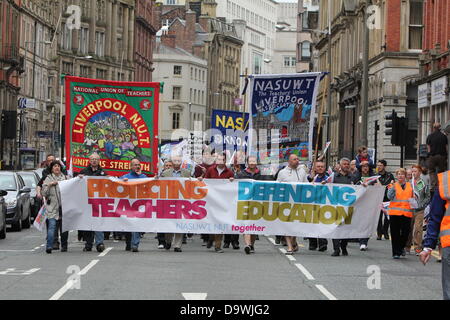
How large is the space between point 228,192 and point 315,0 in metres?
88.1

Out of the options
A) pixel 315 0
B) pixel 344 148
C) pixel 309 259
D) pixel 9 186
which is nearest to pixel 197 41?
pixel 315 0

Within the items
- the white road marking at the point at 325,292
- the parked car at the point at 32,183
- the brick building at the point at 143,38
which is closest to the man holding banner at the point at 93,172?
the white road marking at the point at 325,292

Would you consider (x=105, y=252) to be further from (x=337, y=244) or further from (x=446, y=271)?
(x=446, y=271)

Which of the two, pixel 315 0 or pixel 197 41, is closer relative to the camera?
pixel 315 0

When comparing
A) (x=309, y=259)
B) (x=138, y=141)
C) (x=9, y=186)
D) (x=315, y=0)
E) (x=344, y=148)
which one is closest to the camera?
(x=309, y=259)

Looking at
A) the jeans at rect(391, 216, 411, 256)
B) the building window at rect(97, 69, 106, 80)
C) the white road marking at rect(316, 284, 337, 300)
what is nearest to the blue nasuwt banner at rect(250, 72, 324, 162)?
the jeans at rect(391, 216, 411, 256)

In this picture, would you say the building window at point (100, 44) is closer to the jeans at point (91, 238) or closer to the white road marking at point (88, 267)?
the jeans at point (91, 238)

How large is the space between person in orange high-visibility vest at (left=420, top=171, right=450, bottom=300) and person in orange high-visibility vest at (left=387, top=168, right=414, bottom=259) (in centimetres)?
1168

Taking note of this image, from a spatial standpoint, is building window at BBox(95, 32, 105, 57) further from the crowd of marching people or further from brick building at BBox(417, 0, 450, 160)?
the crowd of marching people

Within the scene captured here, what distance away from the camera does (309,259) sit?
22.9 metres

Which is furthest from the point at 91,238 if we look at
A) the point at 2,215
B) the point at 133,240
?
the point at 2,215

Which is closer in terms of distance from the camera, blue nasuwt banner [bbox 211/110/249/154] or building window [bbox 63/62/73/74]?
blue nasuwt banner [bbox 211/110/249/154]

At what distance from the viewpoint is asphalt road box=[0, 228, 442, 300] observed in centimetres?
1633

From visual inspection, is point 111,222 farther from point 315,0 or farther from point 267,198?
point 315,0
